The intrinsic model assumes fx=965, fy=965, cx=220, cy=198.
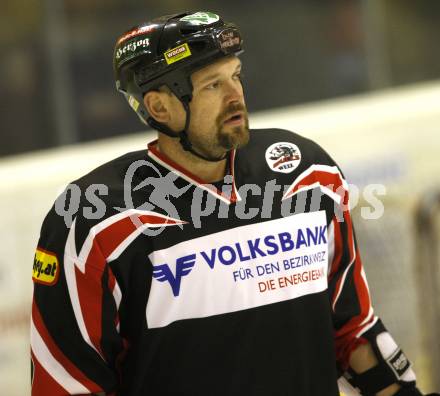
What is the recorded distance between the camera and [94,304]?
1923 millimetres

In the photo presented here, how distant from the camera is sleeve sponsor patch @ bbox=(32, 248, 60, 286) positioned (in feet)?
6.33

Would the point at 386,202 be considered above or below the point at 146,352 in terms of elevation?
below

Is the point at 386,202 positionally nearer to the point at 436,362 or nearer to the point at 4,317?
the point at 436,362

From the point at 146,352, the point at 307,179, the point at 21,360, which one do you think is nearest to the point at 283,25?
the point at 21,360

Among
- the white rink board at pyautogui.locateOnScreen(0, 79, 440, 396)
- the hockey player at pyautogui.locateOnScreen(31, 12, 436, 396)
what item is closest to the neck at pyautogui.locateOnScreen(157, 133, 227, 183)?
the hockey player at pyautogui.locateOnScreen(31, 12, 436, 396)

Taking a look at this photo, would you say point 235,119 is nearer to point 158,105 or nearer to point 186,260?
point 158,105

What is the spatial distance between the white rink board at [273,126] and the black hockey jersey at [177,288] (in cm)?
141

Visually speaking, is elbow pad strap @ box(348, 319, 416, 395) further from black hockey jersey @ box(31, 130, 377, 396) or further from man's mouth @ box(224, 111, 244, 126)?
man's mouth @ box(224, 111, 244, 126)

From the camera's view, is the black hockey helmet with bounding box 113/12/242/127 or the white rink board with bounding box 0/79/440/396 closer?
the black hockey helmet with bounding box 113/12/242/127

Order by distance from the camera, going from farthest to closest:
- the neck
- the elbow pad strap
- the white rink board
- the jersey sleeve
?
the white rink board < the elbow pad strap < the neck < the jersey sleeve

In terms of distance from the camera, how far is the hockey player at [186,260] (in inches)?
75.9

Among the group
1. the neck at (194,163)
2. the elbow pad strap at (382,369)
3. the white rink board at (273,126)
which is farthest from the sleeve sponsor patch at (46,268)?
the white rink board at (273,126)

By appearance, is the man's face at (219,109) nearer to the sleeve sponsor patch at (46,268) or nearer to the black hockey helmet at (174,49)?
the black hockey helmet at (174,49)

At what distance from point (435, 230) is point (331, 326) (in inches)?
73.5
